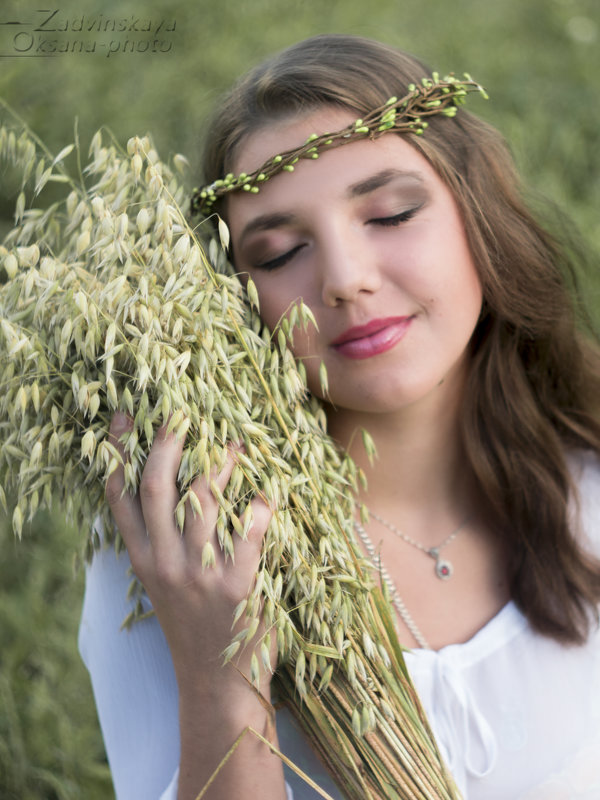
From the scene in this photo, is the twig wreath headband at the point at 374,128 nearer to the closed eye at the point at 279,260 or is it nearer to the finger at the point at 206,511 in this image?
the closed eye at the point at 279,260

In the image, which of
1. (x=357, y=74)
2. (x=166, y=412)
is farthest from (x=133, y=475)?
(x=357, y=74)

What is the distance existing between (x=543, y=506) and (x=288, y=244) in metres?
0.92

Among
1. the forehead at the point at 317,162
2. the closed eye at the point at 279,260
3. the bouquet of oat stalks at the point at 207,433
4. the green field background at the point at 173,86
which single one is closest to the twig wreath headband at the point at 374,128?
the forehead at the point at 317,162

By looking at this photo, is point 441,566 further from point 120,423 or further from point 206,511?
point 120,423

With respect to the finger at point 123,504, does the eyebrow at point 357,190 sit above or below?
above

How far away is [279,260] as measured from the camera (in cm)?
156

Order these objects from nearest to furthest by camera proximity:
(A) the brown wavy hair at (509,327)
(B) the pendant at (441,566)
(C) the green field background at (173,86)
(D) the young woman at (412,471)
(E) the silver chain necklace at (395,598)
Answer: (D) the young woman at (412,471) → (A) the brown wavy hair at (509,327) → (E) the silver chain necklace at (395,598) → (B) the pendant at (441,566) → (C) the green field background at (173,86)

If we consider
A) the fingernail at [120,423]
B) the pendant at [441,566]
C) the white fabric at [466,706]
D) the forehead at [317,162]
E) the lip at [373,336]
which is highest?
the forehead at [317,162]

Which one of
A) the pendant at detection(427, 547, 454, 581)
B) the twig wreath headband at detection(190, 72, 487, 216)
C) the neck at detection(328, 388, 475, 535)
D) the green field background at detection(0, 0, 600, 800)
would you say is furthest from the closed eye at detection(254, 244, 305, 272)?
the green field background at detection(0, 0, 600, 800)

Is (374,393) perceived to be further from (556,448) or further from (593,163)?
(593,163)

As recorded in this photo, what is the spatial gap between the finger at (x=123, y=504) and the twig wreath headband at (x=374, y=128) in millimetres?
550

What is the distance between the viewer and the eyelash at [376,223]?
60.0 inches

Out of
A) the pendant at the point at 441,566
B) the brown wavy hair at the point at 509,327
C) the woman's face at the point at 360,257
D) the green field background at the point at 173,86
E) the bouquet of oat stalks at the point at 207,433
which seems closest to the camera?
the bouquet of oat stalks at the point at 207,433

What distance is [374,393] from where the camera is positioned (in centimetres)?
156
